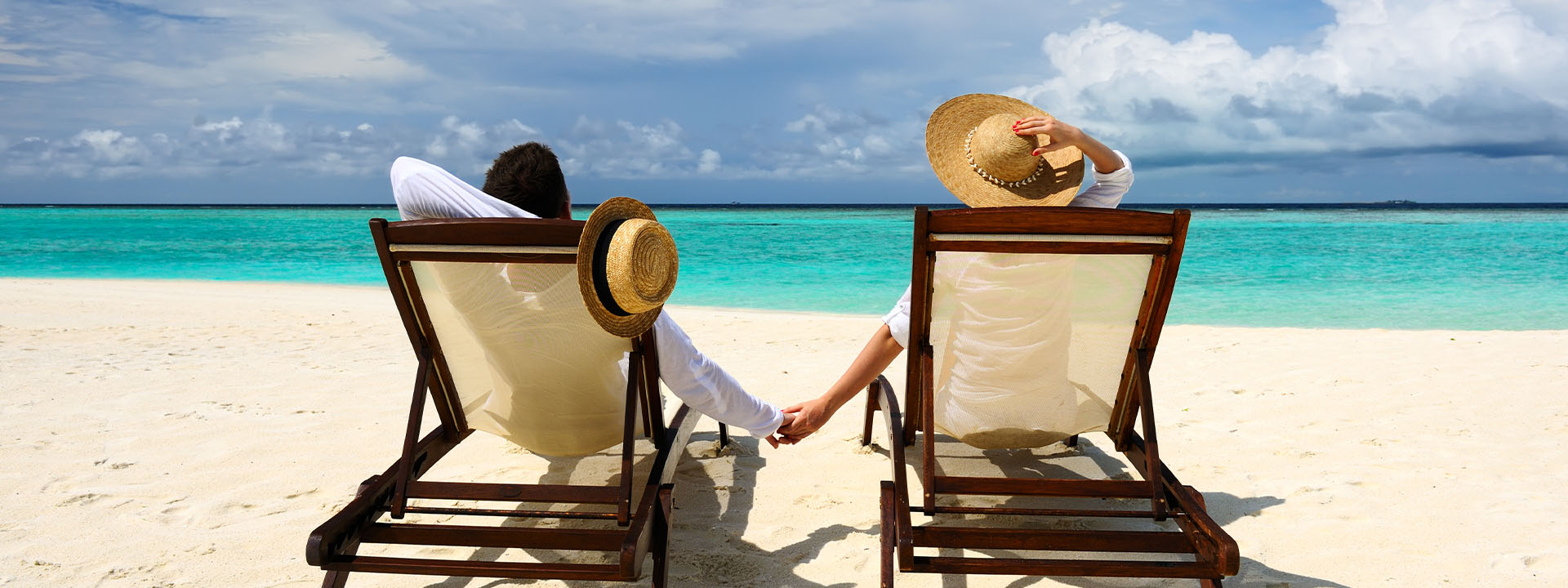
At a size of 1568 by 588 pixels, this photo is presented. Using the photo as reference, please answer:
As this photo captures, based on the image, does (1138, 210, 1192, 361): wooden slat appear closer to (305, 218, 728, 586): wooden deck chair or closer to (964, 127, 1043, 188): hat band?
(964, 127, 1043, 188): hat band

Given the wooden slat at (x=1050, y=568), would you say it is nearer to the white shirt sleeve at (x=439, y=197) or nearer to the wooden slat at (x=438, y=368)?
the white shirt sleeve at (x=439, y=197)

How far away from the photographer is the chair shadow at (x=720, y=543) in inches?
106

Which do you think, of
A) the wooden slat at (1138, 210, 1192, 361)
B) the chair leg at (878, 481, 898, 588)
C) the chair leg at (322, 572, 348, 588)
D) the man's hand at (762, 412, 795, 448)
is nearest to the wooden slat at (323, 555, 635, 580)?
the chair leg at (322, 572, 348, 588)

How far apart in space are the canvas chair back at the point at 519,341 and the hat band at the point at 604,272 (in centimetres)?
7

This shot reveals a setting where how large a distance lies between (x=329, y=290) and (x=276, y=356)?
25.3 ft

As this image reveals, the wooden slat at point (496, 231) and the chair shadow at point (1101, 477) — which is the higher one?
the wooden slat at point (496, 231)

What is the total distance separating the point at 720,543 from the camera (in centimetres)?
295

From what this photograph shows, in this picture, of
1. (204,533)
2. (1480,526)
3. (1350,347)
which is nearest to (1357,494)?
(1480,526)

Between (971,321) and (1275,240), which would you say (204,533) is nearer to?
→ (971,321)

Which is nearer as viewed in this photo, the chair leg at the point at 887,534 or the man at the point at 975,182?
the chair leg at the point at 887,534

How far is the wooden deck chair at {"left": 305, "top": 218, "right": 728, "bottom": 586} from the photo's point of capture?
88.7 inches

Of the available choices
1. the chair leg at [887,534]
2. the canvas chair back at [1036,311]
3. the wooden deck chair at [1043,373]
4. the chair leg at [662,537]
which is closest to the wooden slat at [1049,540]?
the wooden deck chair at [1043,373]

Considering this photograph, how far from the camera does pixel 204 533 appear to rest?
9.74 feet

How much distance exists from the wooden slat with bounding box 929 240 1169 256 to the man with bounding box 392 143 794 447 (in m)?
0.83
